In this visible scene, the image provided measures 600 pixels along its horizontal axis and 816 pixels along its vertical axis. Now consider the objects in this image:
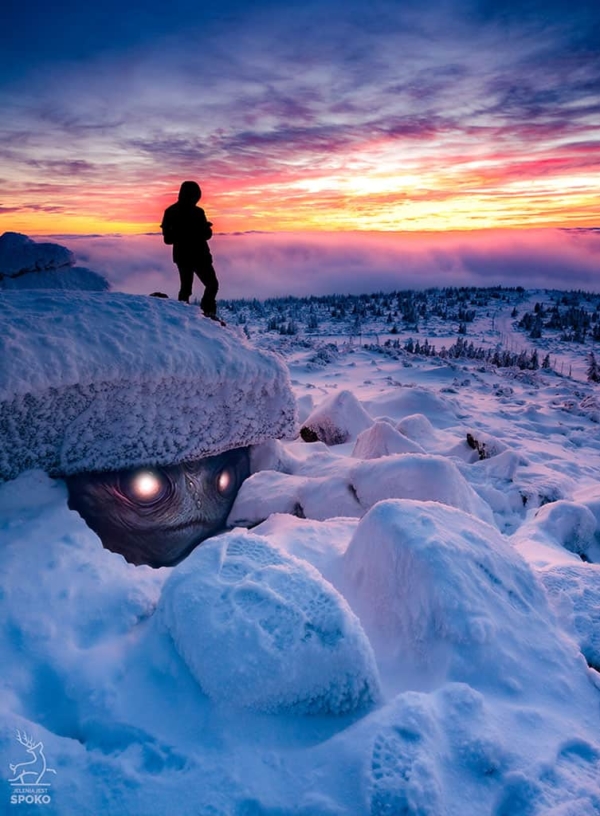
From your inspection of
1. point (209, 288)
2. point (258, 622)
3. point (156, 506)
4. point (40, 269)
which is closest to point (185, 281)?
point (209, 288)

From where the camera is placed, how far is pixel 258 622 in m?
1.62

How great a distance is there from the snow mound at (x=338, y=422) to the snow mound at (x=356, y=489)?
1.37 m

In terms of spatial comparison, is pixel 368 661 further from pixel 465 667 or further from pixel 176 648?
pixel 176 648

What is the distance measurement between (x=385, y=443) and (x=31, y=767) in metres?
3.34

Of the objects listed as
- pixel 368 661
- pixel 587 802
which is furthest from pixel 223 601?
pixel 587 802

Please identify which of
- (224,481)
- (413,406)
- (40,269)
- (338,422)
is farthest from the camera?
(413,406)

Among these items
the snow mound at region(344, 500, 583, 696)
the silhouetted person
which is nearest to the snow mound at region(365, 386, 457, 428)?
the silhouetted person

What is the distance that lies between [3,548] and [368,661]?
1.57 metres

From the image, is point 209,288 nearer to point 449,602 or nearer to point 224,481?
point 224,481

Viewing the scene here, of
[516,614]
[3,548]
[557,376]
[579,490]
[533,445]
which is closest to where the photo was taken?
[516,614]

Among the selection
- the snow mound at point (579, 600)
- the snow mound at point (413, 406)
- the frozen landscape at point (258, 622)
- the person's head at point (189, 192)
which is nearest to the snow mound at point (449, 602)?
the frozen landscape at point (258, 622)

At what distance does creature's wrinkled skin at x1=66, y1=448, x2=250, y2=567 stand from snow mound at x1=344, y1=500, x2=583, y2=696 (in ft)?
4.27

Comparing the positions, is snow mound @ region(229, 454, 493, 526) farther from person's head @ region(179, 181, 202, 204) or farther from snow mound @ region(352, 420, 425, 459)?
person's head @ region(179, 181, 202, 204)

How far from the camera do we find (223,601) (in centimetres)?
168
